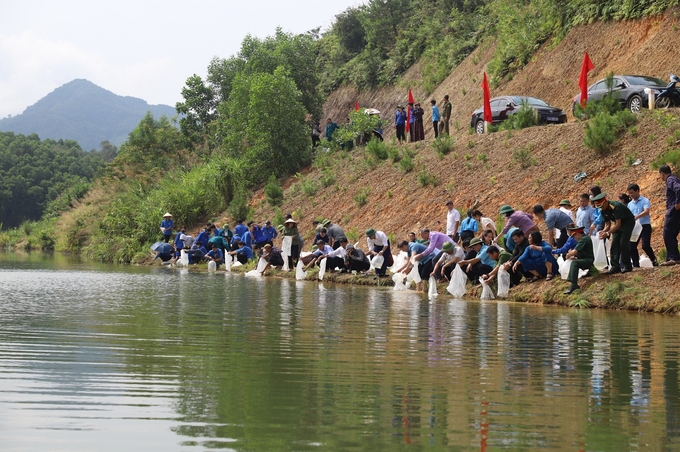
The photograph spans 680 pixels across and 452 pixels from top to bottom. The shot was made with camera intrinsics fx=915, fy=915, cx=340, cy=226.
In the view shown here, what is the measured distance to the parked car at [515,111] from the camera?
32594mm

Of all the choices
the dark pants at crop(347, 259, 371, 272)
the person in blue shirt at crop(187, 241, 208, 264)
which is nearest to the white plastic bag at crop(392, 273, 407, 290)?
the dark pants at crop(347, 259, 371, 272)

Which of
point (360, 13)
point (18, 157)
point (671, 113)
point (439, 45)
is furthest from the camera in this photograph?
point (18, 157)

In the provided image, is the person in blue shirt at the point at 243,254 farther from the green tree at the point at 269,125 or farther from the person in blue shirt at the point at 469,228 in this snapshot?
the green tree at the point at 269,125

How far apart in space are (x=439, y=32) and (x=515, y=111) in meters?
23.2

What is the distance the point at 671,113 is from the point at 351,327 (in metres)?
15.8

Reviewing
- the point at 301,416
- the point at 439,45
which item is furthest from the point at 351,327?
the point at 439,45

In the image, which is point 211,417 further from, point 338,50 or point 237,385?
point 338,50

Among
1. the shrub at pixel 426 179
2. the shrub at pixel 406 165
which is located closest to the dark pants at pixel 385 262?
the shrub at pixel 426 179

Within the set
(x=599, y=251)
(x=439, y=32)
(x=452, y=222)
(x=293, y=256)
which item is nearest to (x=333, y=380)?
(x=599, y=251)

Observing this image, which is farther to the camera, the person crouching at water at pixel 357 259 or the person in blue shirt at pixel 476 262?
the person crouching at water at pixel 357 259

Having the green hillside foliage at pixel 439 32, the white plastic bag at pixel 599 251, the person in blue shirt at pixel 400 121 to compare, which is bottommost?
the white plastic bag at pixel 599 251

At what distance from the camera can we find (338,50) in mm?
68000

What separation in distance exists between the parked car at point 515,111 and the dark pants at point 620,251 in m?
15.4

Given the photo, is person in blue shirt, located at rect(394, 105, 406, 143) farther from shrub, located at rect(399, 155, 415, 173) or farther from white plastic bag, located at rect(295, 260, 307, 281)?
white plastic bag, located at rect(295, 260, 307, 281)
